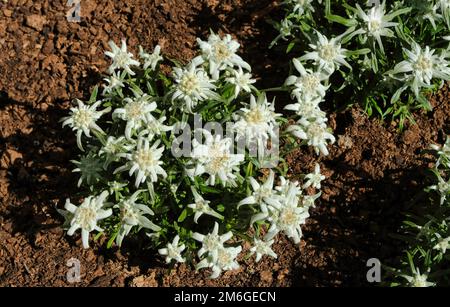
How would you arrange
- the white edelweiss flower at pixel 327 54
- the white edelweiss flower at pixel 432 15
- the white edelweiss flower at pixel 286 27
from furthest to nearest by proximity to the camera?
the white edelweiss flower at pixel 286 27 < the white edelweiss flower at pixel 432 15 < the white edelweiss flower at pixel 327 54

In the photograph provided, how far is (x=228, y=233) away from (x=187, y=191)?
652 millimetres

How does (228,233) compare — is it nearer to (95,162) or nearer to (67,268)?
(95,162)

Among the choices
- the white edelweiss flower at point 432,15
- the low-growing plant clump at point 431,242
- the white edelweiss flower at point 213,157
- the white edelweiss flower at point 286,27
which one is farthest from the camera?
the white edelweiss flower at point 286,27

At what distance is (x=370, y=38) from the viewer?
499 cm

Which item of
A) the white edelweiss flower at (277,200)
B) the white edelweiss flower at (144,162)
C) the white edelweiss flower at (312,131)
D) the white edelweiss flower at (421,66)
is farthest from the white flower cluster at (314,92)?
the white edelweiss flower at (144,162)

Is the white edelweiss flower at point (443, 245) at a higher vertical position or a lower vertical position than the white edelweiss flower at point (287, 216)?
lower

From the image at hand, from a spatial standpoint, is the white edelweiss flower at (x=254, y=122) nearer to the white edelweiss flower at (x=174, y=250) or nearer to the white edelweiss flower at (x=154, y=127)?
the white edelweiss flower at (x=154, y=127)

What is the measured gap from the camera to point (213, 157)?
13.9 ft

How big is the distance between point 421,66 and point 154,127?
8.28 feet

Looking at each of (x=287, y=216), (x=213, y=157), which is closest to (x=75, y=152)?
(x=213, y=157)

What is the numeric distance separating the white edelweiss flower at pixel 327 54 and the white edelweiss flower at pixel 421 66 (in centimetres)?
55

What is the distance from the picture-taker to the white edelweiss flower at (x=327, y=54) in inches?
190

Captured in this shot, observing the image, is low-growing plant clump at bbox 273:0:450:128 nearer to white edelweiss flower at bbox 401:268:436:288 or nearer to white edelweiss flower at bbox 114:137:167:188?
white edelweiss flower at bbox 114:137:167:188
